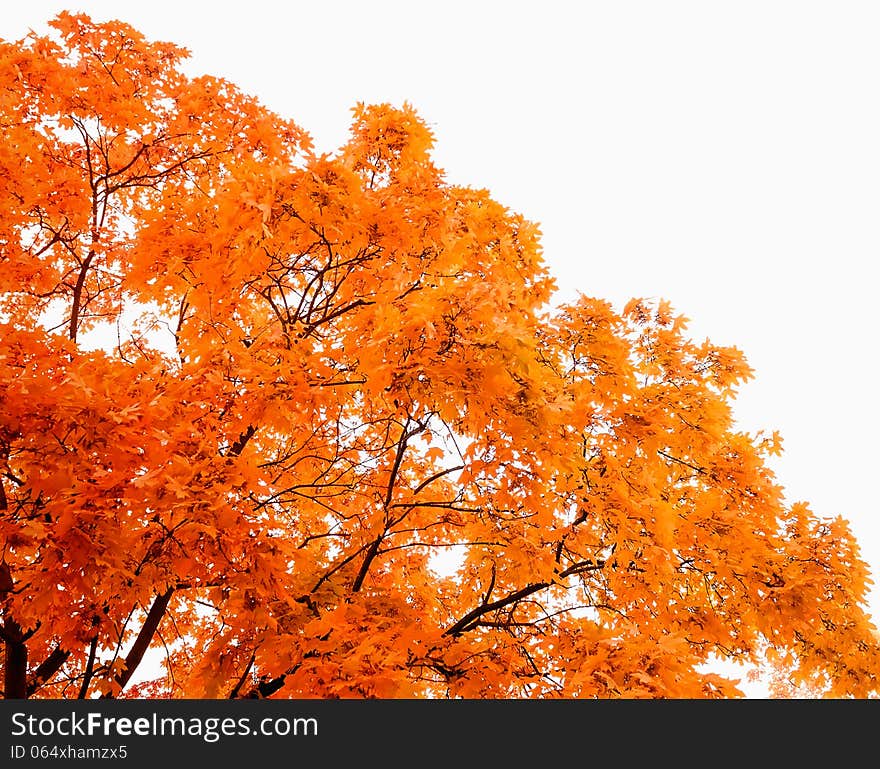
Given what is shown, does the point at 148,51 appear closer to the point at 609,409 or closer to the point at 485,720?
the point at 609,409

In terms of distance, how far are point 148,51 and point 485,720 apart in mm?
7688

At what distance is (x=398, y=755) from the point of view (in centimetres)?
429

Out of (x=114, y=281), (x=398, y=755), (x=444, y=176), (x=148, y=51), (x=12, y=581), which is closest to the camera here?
(x=398, y=755)

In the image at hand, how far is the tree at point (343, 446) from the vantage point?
4434mm

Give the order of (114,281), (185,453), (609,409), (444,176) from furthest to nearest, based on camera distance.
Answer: (114,281)
(444,176)
(609,409)
(185,453)

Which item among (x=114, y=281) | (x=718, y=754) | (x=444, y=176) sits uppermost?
(x=114, y=281)

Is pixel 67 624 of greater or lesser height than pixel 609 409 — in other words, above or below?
below

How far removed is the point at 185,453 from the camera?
4.68m

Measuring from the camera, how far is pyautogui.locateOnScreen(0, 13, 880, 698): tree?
14.5ft

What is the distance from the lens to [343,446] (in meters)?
7.12

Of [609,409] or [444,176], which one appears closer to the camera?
[609,409]

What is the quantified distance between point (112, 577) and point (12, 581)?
1636 millimetres

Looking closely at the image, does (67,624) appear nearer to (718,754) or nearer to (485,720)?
(485,720)

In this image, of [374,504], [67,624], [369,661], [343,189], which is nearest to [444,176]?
[343,189]
